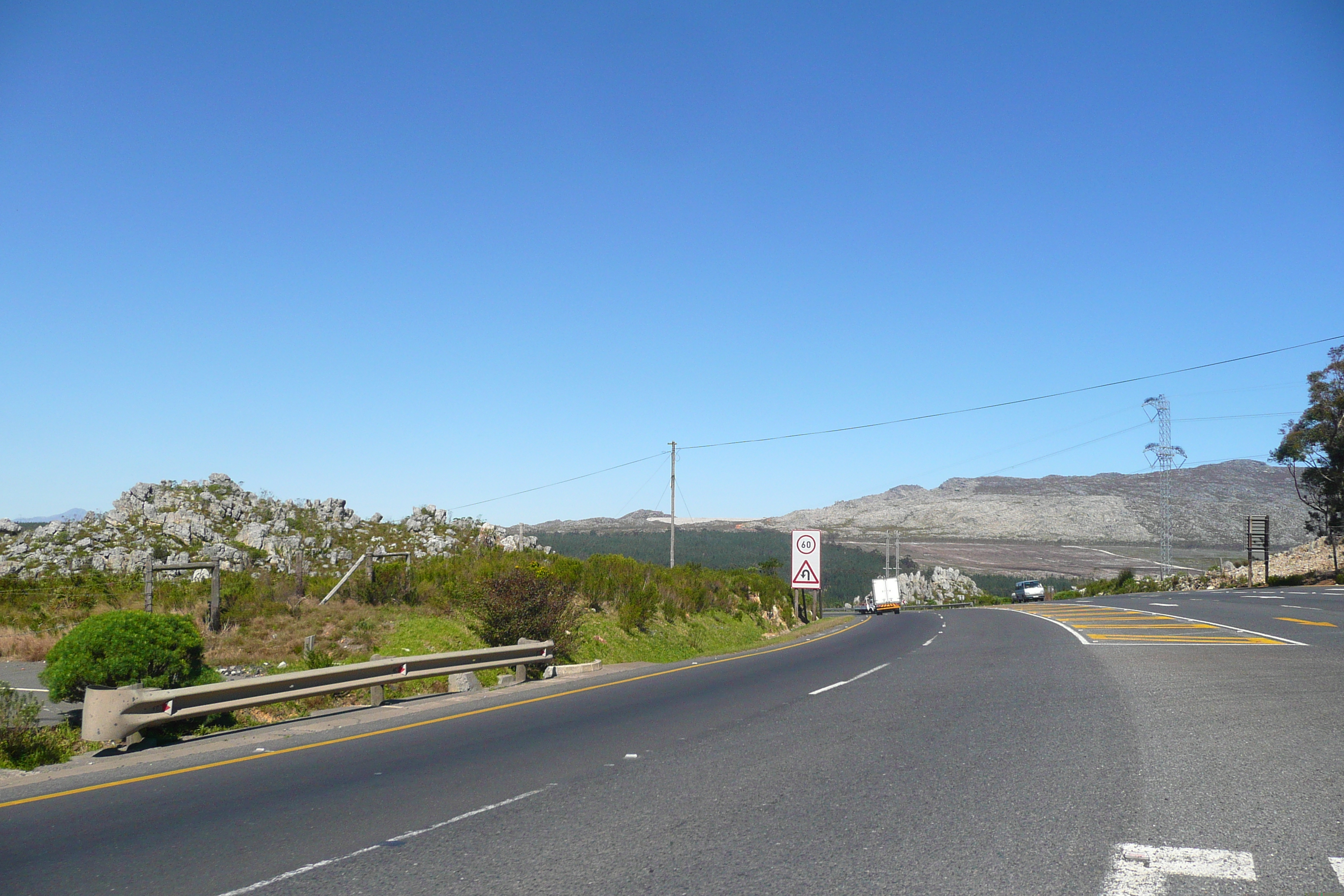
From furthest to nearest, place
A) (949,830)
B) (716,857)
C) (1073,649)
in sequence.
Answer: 1. (1073,649)
2. (949,830)
3. (716,857)

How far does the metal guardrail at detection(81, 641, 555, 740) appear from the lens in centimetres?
984

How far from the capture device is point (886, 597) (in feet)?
236

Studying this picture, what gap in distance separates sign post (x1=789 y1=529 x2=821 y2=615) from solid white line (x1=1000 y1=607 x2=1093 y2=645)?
8820mm

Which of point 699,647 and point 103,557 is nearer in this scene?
point 699,647

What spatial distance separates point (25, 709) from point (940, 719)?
36.1 ft

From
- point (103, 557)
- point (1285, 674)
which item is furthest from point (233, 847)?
point (103, 557)

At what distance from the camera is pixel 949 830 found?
6102 millimetres

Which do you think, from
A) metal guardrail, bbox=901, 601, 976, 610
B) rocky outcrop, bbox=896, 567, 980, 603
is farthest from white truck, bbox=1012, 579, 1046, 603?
rocky outcrop, bbox=896, 567, 980, 603

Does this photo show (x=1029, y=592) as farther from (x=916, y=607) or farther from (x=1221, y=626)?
(x=1221, y=626)

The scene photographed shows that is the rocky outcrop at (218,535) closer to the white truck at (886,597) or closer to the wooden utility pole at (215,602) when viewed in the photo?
the wooden utility pole at (215,602)

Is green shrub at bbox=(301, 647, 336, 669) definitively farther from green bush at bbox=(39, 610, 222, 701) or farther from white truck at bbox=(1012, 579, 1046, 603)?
white truck at bbox=(1012, 579, 1046, 603)

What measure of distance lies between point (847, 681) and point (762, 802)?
28.2 feet

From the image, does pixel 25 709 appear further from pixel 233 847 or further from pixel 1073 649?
pixel 1073 649

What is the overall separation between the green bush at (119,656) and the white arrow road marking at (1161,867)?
1163 centimetres
